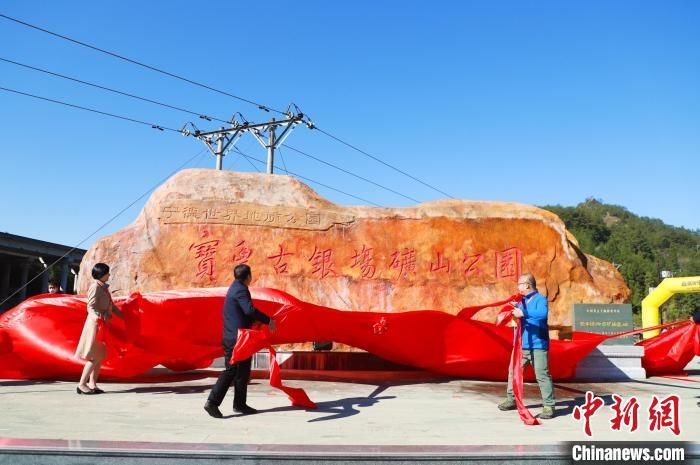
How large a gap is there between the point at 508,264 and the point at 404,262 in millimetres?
2073

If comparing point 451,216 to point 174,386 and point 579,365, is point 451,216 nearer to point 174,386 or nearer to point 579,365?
point 579,365

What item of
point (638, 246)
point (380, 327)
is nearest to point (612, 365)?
point (380, 327)

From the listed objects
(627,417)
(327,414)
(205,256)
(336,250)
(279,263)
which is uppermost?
(336,250)

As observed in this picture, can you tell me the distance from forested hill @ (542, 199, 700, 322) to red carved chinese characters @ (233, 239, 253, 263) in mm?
43094

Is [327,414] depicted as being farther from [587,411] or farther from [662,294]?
[662,294]

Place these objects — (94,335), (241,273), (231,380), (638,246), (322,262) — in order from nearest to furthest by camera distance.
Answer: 1. (231,380)
2. (241,273)
3. (94,335)
4. (322,262)
5. (638,246)

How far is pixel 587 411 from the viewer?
437cm

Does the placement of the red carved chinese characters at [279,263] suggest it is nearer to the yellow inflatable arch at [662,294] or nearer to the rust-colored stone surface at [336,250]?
the rust-colored stone surface at [336,250]

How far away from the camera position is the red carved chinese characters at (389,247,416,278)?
10.9m

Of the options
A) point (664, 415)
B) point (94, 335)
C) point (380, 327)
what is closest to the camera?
point (664, 415)

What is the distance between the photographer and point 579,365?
8250 millimetres

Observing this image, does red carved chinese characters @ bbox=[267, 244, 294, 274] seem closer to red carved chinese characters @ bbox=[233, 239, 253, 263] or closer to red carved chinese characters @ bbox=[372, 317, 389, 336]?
red carved chinese characters @ bbox=[233, 239, 253, 263]

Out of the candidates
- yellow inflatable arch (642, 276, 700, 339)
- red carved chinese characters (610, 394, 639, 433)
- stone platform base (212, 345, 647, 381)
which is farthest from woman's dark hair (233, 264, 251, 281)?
yellow inflatable arch (642, 276, 700, 339)

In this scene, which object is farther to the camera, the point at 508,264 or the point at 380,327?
the point at 508,264
